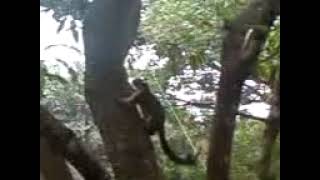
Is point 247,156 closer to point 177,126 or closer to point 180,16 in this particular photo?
point 177,126

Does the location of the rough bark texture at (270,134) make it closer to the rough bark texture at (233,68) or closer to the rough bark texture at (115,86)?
the rough bark texture at (233,68)

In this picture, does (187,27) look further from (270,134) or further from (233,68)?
(270,134)

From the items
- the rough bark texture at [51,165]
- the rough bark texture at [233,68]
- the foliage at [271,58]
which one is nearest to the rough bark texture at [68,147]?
the rough bark texture at [51,165]

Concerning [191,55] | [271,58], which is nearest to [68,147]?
[191,55]

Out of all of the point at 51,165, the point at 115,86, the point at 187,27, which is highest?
the point at 187,27

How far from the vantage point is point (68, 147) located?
0.89 m

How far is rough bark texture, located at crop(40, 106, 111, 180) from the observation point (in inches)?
34.7

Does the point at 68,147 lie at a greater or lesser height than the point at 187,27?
lesser

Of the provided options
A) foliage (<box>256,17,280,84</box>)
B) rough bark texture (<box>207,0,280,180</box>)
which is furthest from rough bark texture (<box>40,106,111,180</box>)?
foliage (<box>256,17,280,84</box>)

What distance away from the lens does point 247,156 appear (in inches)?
37.0

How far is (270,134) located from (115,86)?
308 mm

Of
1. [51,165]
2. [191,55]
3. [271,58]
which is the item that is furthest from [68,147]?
[271,58]
